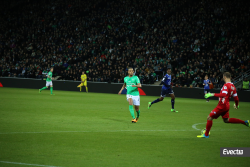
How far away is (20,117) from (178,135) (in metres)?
6.59

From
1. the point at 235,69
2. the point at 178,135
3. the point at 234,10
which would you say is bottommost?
the point at 178,135

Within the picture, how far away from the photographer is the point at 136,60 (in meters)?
35.6

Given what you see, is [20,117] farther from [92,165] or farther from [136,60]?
[136,60]

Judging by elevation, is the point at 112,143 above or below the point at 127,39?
below

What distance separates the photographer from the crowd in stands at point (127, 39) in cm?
3134

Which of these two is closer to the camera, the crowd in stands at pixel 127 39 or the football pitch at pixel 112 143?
the football pitch at pixel 112 143

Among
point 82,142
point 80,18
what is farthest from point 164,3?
point 82,142

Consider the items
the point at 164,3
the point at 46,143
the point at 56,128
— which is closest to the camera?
the point at 46,143

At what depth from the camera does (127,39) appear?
40.1m

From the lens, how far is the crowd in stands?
31.3 metres

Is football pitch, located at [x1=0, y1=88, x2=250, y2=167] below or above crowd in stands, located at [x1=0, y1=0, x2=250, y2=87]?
below

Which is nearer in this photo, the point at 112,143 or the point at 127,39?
the point at 112,143

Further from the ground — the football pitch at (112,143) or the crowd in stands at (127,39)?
the crowd in stands at (127,39)

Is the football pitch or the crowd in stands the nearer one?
the football pitch
